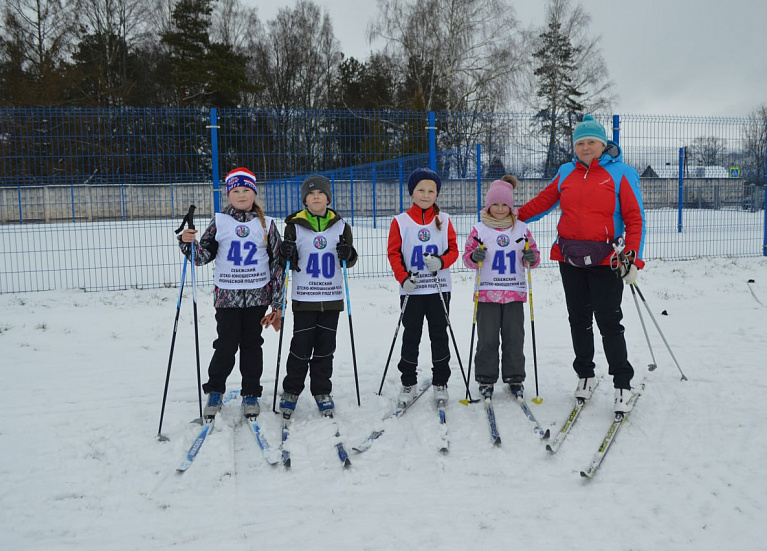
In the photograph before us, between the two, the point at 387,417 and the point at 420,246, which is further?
the point at 420,246

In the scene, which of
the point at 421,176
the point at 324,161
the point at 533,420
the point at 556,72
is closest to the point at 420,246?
the point at 421,176

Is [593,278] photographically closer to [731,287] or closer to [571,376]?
[571,376]

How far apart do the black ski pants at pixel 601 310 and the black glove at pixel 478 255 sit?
0.52m

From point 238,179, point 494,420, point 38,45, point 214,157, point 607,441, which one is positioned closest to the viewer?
point 607,441

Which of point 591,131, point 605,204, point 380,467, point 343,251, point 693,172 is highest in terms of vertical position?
point 693,172

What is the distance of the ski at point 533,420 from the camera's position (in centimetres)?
329

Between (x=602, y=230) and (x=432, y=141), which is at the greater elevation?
(x=432, y=141)

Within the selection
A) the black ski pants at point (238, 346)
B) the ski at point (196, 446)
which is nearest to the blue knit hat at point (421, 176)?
the black ski pants at point (238, 346)

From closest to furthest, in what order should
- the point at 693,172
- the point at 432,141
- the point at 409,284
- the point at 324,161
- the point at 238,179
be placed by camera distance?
the point at 238,179
the point at 409,284
the point at 432,141
the point at 324,161
the point at 693,172

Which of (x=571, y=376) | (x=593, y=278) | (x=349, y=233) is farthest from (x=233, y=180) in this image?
(x=571, y=376)

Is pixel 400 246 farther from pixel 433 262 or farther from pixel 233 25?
pixel 233 25

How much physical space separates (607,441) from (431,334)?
1.28 m

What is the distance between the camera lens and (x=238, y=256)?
3625 mm

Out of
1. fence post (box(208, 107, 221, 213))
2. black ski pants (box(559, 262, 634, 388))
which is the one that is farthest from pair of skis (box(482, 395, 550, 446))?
fence post (box(208, 107, 221, 213))
